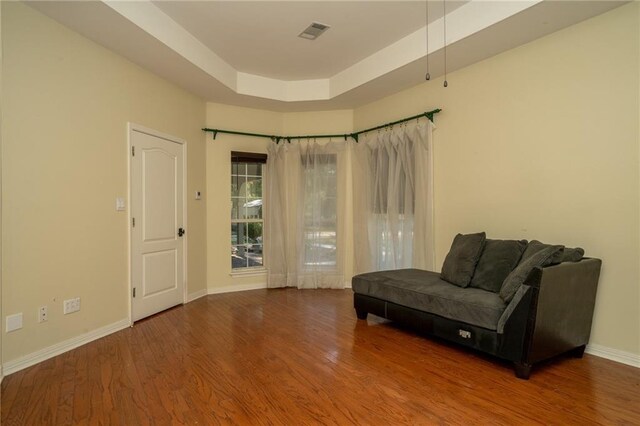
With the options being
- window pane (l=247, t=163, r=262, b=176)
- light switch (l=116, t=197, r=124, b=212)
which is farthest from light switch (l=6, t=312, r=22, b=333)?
window pane (l=247, t=163, r=262, b=176)

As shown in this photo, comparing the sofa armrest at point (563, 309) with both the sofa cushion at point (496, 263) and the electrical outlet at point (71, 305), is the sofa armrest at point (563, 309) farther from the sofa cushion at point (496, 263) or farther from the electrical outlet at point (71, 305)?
the electrical outlet at point (71, 305)

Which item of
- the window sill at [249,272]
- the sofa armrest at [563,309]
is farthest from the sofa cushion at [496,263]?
the window sill at [249,272]

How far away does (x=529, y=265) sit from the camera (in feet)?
8.63

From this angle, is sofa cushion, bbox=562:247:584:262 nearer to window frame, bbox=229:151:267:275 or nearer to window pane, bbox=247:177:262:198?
window frame, bbox=229:151:267:275

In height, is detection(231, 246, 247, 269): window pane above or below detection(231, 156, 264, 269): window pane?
below

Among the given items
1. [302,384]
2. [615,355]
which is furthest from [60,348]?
[615,355]

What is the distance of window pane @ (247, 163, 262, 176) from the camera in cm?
545

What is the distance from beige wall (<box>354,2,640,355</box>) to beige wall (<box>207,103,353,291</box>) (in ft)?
7.12

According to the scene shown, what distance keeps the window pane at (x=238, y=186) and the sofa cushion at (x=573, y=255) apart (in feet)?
13.2

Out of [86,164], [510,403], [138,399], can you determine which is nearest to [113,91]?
[86,164]

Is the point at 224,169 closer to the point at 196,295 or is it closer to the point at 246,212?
the point at 246,212

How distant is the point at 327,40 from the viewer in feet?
13.0

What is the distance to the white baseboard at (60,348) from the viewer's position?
2611mm

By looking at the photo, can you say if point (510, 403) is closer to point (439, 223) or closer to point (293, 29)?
point (439, 223)
